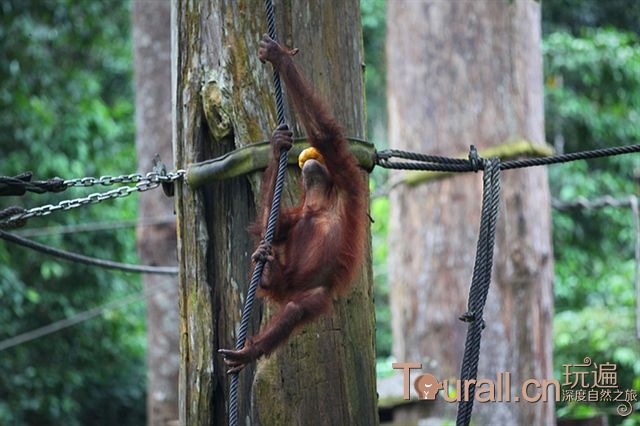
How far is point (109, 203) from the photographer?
30.7ft

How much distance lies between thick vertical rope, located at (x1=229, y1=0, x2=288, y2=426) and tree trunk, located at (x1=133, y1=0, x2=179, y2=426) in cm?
407

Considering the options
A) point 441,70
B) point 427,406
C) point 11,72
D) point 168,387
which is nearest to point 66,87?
point 11,72

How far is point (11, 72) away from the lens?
8.35 metres

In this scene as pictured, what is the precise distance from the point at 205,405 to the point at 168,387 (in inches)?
150

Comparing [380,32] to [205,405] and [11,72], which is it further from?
[205,405]

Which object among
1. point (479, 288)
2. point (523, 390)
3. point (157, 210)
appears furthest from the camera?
point (157, 210)

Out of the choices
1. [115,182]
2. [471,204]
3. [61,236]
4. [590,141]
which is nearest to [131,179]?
[115,182]

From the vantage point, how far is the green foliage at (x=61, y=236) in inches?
334

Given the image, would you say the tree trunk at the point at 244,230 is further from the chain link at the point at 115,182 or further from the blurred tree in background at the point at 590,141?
the blurred tree in background at the point at 590,141

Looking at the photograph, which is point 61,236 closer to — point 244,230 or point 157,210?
point 157,210

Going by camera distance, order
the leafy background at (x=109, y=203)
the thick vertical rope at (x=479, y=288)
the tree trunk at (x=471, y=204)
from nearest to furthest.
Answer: the thick vertical rope at (x=479, y=288) → the tree trunk at (x=471, y=204) → the leafy background at (x=109, y=203)

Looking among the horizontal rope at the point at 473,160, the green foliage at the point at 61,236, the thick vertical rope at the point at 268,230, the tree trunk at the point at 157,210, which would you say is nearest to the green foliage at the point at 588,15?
the green foliage at the point at 61,236

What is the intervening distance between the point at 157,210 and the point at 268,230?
4471 millimetres

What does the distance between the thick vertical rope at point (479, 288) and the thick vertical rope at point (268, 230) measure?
2.03ft
